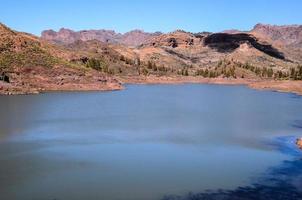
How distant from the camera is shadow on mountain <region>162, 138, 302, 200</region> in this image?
33.0m

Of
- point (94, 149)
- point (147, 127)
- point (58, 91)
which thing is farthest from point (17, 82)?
point (94, 149)

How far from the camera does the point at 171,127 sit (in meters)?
67.0

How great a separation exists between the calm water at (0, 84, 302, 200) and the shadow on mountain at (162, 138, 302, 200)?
72 millimetres

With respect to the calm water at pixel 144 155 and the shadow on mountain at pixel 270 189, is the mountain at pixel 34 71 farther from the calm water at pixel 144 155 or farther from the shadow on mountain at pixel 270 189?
the shadow on mountain at pixel 270 189

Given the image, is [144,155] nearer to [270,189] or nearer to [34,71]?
[270,189]

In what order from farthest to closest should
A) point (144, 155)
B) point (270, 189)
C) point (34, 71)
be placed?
point (34, 71), point (144, 155), point (270, 189)

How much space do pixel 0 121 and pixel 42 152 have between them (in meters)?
22.9

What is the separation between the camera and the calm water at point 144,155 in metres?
34.8

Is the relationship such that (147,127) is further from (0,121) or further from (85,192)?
(85,192)

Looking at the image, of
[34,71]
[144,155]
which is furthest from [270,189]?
[34,71]

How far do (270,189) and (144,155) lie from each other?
14938 millimetres

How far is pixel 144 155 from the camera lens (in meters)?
46.8

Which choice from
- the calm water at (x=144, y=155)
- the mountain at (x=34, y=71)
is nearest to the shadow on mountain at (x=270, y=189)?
the calm water at (x=144, y=155)

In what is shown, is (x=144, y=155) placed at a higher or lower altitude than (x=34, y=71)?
lower
